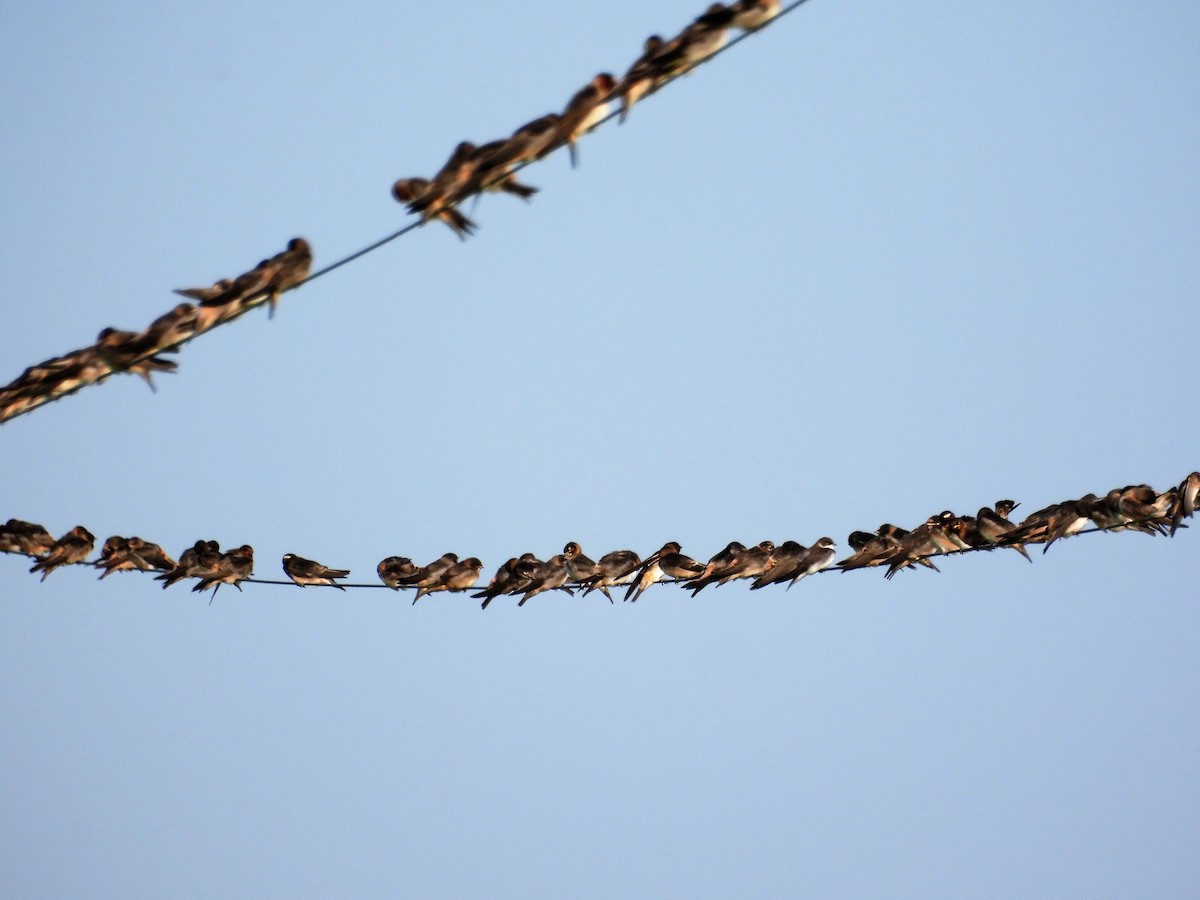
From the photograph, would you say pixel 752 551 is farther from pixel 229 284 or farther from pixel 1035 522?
pixel 229 284

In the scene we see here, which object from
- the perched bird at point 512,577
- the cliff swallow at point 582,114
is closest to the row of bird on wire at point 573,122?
the cliff swallow at point 582,114

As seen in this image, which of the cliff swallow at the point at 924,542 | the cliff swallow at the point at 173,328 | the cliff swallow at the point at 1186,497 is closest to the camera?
the cliff swallow at the point at 173,328

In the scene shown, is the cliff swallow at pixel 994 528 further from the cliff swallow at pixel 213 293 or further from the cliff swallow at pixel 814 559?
the cliff swallow at pixel 213 293

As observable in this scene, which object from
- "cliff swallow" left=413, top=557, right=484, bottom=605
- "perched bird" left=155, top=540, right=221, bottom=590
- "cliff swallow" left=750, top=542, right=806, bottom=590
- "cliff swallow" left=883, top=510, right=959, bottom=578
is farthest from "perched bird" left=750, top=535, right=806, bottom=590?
"perched bird" left=155, top=540, right=221, bottom=590

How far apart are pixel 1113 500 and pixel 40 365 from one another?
28.6ft

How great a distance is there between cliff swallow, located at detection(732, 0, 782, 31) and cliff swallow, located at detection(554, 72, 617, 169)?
0.89m

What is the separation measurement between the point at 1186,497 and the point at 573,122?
6669mm

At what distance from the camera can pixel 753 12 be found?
35.6 feet

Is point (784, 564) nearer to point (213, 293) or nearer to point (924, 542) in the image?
point (924, 542)

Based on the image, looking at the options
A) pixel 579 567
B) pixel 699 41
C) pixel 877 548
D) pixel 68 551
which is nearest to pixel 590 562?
pixel 579 567

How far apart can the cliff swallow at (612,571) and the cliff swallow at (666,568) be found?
0.32ft

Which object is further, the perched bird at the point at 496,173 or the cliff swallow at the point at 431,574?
the cliff swallow at the point at 431,574

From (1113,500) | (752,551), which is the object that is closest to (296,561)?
(752,551)

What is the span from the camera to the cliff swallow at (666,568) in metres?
16.8
